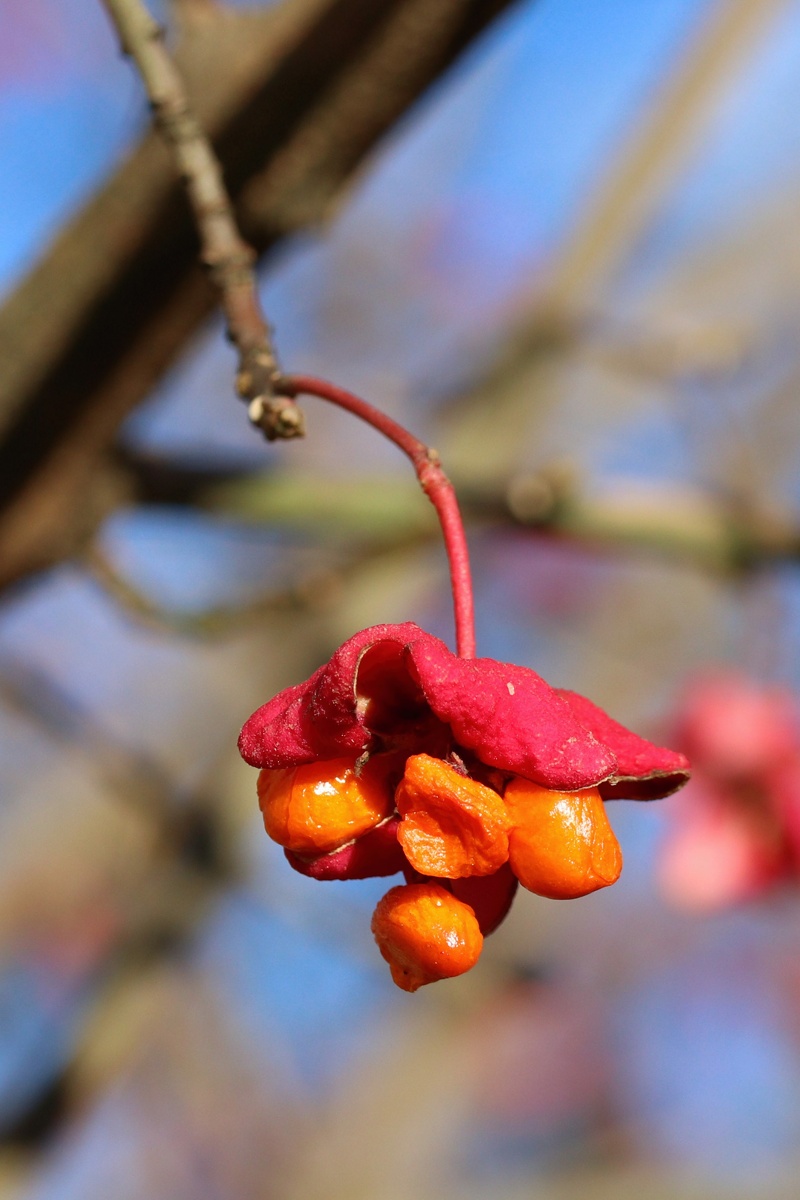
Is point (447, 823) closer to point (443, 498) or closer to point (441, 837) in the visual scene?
point (441, 837)

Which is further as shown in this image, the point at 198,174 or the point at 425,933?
the point at 198,174

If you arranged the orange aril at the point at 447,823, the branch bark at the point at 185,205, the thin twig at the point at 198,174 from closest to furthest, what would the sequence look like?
the orange aril at the point at 447,823 → the thin twig at the point at 198,174 → the branch bark at the point at 185,205

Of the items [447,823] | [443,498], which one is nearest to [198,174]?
[443,498]

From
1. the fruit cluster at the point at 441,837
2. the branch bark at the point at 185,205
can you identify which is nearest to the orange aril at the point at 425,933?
the fruit cluster at the point at 441,837

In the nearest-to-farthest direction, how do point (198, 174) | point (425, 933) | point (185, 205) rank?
point (425, 933)
point (198, 174)
point (185, 205)

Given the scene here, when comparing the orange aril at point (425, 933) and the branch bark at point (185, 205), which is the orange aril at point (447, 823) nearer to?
the orange aril at point (425, 933)

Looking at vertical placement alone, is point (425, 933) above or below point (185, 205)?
below
